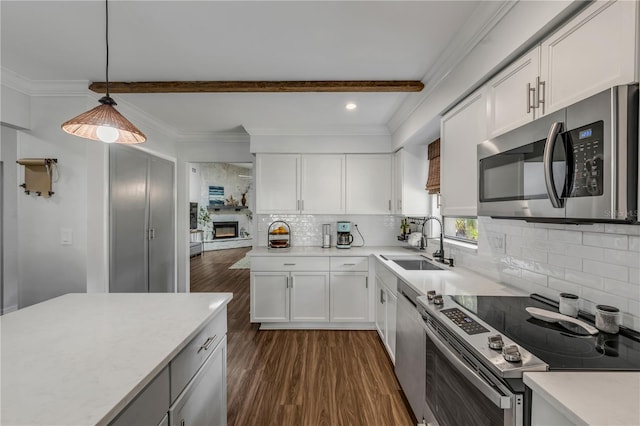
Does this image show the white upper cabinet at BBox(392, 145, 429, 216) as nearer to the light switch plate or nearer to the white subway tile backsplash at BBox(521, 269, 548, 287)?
the white subway tile backsplash at BBox(521, 269, 548, 287)

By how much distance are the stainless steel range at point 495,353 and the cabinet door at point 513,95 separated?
3.07 ft

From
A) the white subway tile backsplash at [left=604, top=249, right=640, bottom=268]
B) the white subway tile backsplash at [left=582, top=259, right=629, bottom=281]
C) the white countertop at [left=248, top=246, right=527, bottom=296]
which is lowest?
the white countertop at [left=248, top=246, right=527, bottom=296]

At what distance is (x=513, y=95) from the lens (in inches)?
55.9

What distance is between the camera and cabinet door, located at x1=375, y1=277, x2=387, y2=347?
281 cm

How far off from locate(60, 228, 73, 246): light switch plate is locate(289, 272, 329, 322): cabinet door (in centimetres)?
218

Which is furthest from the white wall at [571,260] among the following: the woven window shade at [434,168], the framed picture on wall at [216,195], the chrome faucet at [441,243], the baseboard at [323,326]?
the framed picture on wall at [216,195]

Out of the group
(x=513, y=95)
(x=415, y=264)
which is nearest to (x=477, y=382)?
(x=513, y=95)

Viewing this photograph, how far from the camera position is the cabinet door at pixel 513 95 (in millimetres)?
1292

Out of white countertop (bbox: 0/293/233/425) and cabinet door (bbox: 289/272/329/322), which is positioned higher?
white countertop (bbox: 0/293/233/425)

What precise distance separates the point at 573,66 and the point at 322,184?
285cm

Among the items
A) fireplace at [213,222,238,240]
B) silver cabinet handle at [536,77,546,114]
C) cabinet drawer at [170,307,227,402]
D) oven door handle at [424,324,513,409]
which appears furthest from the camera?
fireplace at [213,222,238,240]

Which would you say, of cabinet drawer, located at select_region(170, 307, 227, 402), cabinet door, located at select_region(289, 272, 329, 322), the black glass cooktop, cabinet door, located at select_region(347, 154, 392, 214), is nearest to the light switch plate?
cabinet drawer, located at select_region(170, 307, 227, 402)

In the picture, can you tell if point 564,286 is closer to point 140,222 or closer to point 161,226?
point 140,222

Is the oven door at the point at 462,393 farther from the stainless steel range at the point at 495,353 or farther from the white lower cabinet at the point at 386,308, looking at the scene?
the white lower cabinet at the point at 386,308
